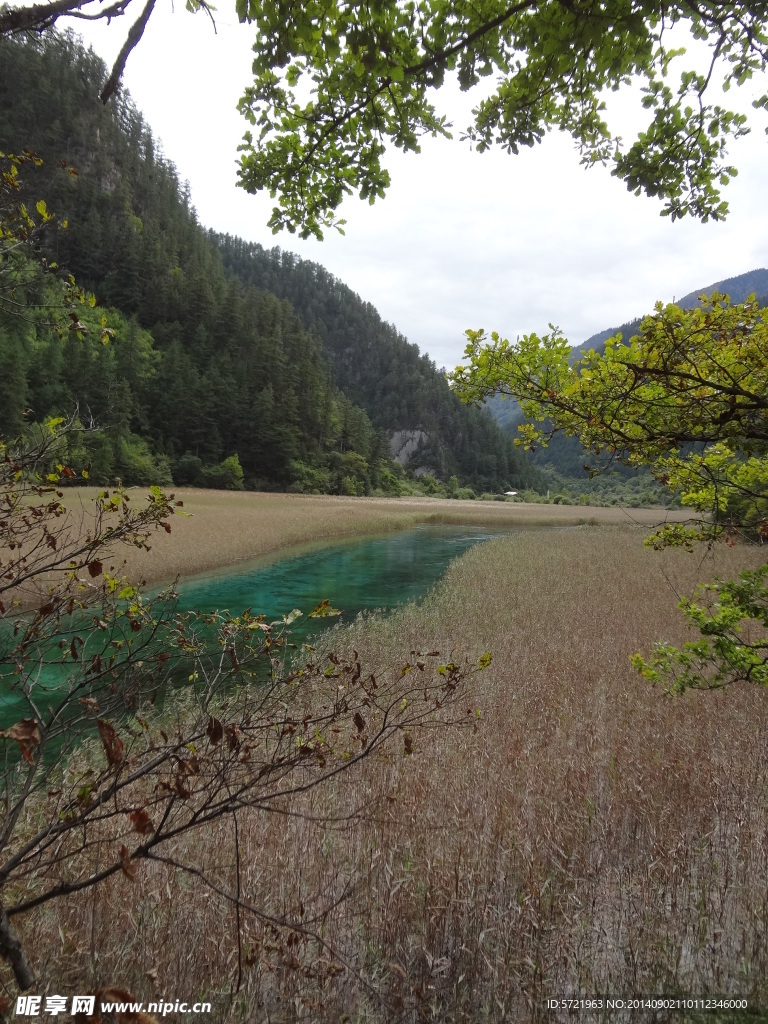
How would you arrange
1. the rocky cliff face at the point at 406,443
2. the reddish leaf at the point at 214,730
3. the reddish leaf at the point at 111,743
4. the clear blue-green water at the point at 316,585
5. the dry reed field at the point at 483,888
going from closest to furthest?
the reddish leaf at the point at 111,743, the reddish leaf at the point at 214,730, the dry reed field at the point at 483,888, the clear blue-green water at the point at 316,585, the rocky cliff face at the point at 406,443

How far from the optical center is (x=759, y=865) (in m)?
3.75

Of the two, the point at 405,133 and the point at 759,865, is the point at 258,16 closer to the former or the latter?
the point at 405,133

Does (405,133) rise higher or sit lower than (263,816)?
higher

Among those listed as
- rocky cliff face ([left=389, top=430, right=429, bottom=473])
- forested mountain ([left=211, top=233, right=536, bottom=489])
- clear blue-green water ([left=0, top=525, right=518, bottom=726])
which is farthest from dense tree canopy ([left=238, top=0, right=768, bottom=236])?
rocky cliff face ([left=389, top=430, right=429, bottom=473])

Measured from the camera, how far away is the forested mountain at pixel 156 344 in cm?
4700

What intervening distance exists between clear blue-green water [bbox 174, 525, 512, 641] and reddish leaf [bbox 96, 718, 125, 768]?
854 cm

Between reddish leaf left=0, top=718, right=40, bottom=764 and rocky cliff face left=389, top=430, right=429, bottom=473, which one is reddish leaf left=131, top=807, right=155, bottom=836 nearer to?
reddish leaf left=0, top=718, right=40, bottom=764

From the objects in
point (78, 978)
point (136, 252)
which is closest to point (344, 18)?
point (78, 978)

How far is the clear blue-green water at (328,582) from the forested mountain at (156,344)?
19.2 meters

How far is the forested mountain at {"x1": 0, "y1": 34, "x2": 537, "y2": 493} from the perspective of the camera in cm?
4700

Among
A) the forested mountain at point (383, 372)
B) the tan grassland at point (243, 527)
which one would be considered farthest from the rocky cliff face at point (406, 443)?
the tan grassland at point (243, 527)

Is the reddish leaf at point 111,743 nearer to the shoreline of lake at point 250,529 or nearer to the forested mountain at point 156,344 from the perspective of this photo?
the shoreline of lake at point 250,529

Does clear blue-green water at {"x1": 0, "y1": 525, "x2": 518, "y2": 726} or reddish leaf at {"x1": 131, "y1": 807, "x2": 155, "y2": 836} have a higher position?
reddish leaf at {"x1": 131, "y1": 807, "x2": 155, "y2": 836}

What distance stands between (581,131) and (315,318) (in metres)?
168
